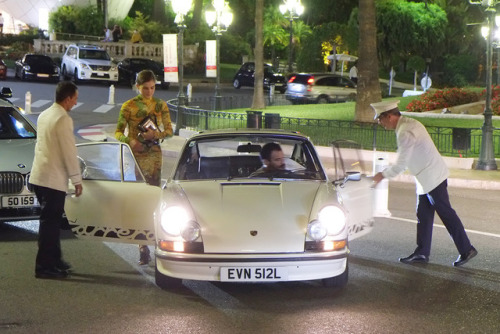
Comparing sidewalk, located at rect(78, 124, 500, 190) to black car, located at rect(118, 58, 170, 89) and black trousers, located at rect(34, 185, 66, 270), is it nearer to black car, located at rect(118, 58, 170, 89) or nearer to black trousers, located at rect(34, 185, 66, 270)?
black trousers, located at rect(34, 185, 66, 270)

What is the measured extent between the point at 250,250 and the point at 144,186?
1670mm

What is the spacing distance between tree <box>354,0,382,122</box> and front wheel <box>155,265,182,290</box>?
18.2 m

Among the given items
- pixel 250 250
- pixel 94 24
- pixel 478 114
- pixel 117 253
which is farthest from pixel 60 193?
pixel 94 24

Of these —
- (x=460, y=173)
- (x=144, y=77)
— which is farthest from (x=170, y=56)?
(x=144, y=77)

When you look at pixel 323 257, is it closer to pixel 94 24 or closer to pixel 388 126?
pixel 388 126

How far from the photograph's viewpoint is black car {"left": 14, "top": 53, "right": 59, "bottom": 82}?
1654 inches

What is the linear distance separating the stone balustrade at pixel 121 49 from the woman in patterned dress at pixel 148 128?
141 ft

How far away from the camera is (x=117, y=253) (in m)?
9.81

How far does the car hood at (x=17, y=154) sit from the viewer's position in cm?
1042

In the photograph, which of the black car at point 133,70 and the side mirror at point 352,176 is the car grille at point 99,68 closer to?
the black car at point 133,70

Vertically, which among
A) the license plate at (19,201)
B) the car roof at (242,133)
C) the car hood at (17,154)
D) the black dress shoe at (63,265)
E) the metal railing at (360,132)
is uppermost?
the car roof at (242,133)

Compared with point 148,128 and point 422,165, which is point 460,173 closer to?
Result: point 422,165

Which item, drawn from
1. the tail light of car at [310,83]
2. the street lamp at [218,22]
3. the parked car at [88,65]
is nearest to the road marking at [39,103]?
the street lamp at [218,22]

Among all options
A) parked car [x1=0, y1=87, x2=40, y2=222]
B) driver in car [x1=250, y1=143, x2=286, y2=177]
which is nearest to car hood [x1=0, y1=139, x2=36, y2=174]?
parked car [x1=0, y1=87, x2=40, y2=222]
